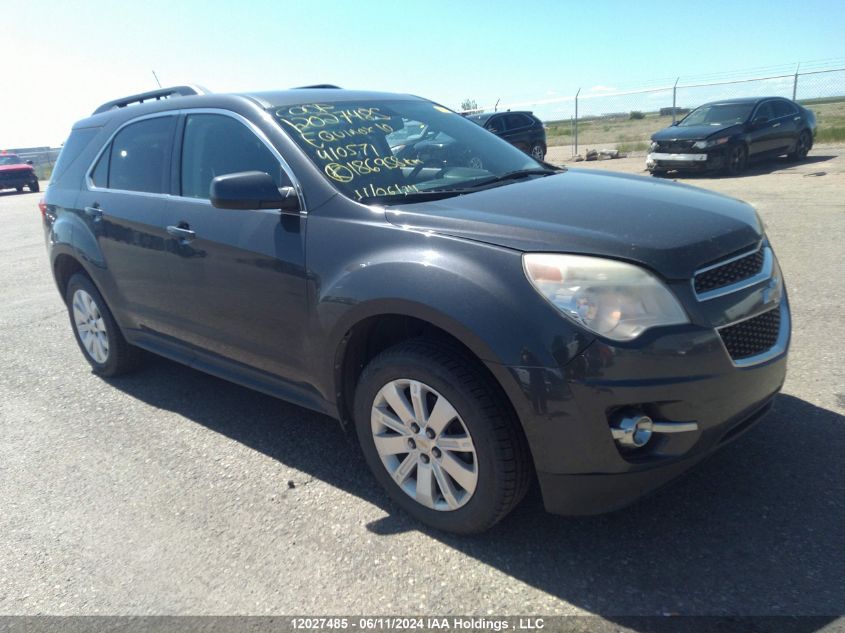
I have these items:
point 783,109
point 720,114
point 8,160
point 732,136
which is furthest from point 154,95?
point 8,160

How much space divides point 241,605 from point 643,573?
4.87ft

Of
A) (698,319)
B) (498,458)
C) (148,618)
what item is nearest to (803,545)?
(698,319)

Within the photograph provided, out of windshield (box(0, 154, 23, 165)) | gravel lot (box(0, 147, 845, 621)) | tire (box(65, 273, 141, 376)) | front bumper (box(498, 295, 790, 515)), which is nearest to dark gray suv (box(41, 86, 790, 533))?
front bumper (box(498, 295, 790, 515))

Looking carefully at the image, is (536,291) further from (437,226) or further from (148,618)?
(148,618)

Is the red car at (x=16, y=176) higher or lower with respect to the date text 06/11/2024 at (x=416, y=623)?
lower

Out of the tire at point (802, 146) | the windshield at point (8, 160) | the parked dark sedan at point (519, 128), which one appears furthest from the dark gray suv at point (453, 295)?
the windshield at point (8, 160)

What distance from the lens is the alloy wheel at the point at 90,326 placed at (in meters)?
4.78

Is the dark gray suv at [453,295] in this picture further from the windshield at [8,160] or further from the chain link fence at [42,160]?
the chain link fence at [42,160]

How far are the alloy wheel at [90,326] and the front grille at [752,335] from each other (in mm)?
4014

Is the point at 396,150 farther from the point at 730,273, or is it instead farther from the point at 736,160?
the point at 736,160

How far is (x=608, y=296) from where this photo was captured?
7.57 feet

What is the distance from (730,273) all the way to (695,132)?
12523 millimetres

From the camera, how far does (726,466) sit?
3.10 metres

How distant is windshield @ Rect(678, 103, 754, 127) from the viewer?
13977mm
